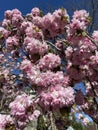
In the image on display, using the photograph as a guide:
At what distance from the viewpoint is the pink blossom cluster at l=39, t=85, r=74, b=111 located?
3141 millimetres

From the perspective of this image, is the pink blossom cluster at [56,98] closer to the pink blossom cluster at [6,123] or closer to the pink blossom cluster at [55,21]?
the pink blossom cluster at [6,123]

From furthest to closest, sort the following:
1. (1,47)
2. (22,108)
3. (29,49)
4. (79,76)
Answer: (1,47) → (29,49) → (79,76) → (22,108)

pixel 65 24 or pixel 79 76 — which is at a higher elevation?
pixel 65 24

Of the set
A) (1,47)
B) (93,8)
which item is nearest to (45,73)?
(1,47)

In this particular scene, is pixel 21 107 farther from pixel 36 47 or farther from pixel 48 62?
pixel 36 47

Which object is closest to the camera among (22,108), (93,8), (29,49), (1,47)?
(22,108)

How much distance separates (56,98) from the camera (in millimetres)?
3148

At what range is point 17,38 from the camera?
467cm

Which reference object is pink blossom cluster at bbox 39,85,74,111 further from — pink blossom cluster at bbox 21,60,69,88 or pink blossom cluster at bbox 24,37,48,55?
pink blossom cluster at bbox 24,37,48,55

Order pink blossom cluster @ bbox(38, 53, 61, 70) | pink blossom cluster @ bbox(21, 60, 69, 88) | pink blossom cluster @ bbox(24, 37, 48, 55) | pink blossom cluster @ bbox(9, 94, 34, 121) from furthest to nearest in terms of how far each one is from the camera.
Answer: pink blossom cluster @ bbox(24, 37, 48, 55) < pink blossom cluster @ bbox(38, 53, 61, 70) < pink blossom cluster @ bbox(21, 60, 69, 88) < pink blossom cluster @ bbox(9, 94, 34, 121)

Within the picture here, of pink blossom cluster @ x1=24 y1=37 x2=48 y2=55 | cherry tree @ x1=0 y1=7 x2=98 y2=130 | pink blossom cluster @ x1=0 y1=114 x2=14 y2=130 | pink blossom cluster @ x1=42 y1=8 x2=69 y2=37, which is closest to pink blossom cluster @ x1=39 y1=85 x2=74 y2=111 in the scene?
cherry tree @ x1=0 y1=7 x2=98 y2=130

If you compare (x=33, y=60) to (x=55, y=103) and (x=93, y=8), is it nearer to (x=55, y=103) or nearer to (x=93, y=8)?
(x=55, y=103)

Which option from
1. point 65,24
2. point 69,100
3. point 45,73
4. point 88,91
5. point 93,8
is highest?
point 93,8

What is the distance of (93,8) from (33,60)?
30.7ft
